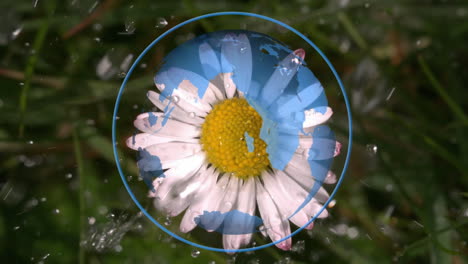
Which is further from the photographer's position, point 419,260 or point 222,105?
point 419,260

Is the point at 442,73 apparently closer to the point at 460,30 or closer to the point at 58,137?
the point at 460,30

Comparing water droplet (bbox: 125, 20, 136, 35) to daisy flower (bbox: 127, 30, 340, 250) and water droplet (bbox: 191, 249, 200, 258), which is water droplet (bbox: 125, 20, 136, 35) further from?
water droplet (bbox: 191, 249, 200, 258)

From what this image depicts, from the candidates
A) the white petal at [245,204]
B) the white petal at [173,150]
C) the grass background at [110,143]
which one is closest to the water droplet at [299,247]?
the grass background at [110,143]

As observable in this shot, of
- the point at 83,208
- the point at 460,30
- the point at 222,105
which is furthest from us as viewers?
the point at 460,30

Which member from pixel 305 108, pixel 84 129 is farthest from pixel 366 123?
pixel 84 129

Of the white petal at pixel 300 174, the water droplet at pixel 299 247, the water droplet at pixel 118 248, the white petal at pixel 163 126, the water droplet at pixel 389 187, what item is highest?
the white petal at pixel 163 126

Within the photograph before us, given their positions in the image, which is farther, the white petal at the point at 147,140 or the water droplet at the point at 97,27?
the water droplet at the point at 97,27

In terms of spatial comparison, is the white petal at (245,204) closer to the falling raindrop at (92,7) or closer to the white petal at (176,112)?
the white petal at (176,112)
